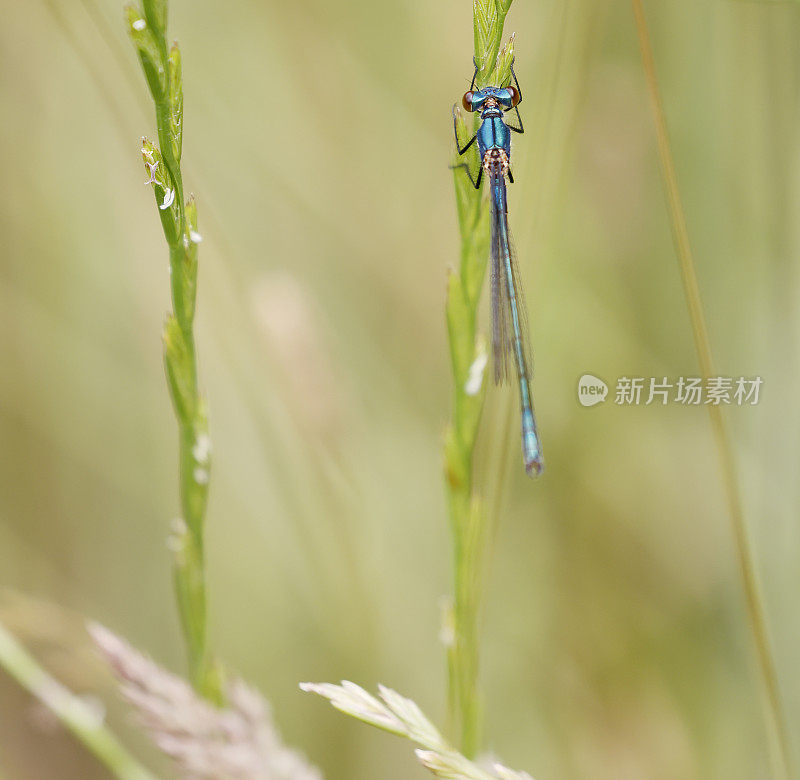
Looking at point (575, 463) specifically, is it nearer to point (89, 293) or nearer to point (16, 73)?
point (89, 293)

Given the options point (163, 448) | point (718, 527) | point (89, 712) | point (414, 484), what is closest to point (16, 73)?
point (163, 448)

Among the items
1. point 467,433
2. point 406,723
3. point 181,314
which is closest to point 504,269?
point 467,433

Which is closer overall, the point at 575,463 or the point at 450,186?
the point at 575,463

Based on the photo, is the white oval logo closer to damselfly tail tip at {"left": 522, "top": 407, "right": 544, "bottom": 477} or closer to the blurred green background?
the blurred green background

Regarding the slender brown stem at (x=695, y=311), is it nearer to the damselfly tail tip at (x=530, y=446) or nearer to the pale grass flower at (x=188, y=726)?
the damselfly tail tip at (x=530, y=446)

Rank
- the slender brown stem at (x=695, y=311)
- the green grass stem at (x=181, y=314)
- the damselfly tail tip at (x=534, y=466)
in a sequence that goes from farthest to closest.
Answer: the damselfly tail tip at (x=534, y=466)
the slender brown stem at (x=695, y=311)
the green grass stem at (x=181, y=314)

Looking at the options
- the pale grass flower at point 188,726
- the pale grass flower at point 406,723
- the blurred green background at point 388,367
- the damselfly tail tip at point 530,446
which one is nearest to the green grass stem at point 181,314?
the pale grass flower at point 188,726

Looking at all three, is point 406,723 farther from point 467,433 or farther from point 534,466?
point 534,466
